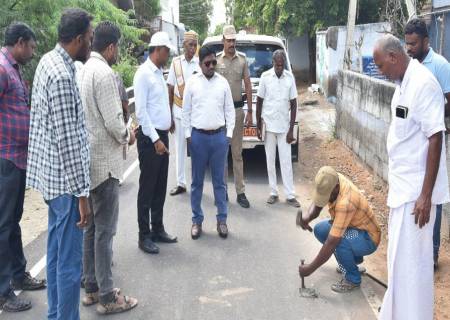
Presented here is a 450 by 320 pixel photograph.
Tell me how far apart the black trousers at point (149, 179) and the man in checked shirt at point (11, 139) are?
46.3 inches

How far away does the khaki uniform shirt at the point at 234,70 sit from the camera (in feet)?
21.1

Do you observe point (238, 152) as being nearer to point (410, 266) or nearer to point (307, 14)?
point (410, 266)

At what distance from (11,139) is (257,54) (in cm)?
504

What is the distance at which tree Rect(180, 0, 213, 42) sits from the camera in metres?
67.2

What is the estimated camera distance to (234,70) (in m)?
6.44

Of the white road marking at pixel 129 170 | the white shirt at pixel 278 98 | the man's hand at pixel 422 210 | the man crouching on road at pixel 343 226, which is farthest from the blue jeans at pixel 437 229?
the white road marking at pixel 129 170

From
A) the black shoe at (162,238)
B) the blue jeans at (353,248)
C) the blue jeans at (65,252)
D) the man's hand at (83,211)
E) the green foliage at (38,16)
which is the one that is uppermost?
the green foliage at (38,16)

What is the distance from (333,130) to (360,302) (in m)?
6.69

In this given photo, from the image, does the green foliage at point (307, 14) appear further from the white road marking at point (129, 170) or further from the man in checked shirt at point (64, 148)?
the man in checked shirt at point (64, 148)

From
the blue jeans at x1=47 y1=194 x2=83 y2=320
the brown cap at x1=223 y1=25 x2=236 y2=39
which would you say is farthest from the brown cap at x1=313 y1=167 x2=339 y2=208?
the brown cap at x1=223 y1=25 x2=236 y2=39

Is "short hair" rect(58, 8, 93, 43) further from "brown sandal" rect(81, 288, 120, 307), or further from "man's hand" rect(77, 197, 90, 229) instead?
"brown sandal" rect(81, 288, 120, 307)

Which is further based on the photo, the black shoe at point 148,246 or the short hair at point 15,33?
the black shoe at point 148,246

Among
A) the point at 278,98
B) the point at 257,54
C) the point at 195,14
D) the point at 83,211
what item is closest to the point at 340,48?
the point at 257,54

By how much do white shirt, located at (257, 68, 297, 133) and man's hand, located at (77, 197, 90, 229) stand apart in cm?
364
